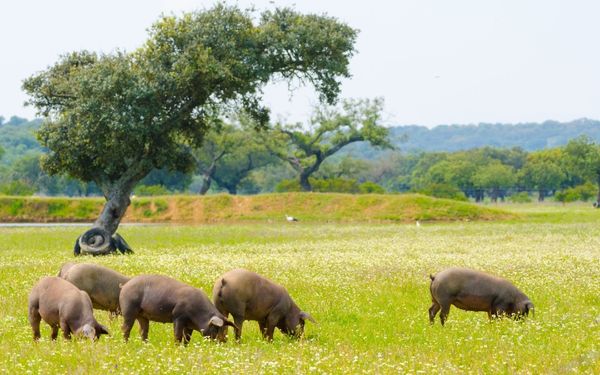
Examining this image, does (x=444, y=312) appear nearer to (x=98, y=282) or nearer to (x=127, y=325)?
(x=127, y=325)

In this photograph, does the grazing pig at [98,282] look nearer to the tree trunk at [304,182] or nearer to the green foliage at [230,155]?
the green foliage at [230,155]

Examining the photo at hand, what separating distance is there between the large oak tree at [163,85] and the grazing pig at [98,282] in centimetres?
2791

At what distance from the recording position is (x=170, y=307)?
14320mm

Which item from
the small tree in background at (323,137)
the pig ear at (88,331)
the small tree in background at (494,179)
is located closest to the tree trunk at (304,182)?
the small tree in background at (323,137)

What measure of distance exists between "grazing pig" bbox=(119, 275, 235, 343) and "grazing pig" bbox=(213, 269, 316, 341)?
2.59 feet

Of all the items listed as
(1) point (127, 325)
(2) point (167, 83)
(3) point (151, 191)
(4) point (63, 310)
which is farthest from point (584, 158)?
(4) point (63, 310)

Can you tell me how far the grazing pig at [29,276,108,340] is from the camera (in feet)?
44.4

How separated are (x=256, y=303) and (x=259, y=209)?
6890 cm

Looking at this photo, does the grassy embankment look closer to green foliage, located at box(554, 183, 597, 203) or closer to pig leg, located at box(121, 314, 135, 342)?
green foliage, located at box(554, 183, 597, 203)

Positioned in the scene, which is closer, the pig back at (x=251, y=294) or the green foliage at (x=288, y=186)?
the pig back at (x=251, y=294)

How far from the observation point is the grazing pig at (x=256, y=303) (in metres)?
15.1

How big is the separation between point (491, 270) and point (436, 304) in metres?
10.2

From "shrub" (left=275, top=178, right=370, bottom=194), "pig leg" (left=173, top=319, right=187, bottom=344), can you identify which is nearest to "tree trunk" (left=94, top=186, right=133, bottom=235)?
"pig leg" (left=173, top=319, right=187, bottom=344)

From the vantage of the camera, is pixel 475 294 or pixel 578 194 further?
pixel 578 194
